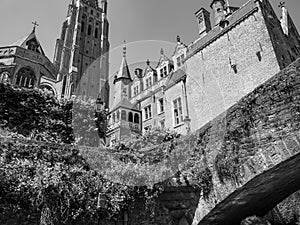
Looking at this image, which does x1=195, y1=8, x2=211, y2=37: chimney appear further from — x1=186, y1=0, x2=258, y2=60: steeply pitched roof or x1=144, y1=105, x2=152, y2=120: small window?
x1=144, y1=105, x2=152, y2=120: small window

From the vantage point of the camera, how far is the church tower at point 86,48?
4869 cm

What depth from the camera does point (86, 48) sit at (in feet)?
178

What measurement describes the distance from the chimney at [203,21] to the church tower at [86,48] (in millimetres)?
31832

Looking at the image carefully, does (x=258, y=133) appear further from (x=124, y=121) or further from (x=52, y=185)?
(x=124, y=121)

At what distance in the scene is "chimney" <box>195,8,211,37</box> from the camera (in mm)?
20281

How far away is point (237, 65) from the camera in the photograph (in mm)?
14914

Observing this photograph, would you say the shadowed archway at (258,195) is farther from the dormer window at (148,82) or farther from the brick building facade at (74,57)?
the brick building facade at (74,57)

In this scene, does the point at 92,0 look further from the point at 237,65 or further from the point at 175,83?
the point at 237,65

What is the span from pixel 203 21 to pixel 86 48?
3963 centimetres

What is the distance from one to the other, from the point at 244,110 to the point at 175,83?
14.3 metres

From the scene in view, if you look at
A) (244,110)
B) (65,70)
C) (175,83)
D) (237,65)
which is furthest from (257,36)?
(65,70)

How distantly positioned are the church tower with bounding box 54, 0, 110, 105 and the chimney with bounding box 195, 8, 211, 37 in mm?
31832

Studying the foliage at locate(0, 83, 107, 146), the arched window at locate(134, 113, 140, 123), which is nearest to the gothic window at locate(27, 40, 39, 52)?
the arched window at locate(134, 113, 140, 123)

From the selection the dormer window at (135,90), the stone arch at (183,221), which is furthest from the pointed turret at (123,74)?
the stone arch at (183,221)
